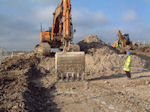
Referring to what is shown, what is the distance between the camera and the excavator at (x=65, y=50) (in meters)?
7.98

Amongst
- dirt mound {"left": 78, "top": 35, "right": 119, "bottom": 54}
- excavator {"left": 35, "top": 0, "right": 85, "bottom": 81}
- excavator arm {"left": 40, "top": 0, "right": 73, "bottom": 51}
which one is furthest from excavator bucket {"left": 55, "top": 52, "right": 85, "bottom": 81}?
dirt mound {"left": 78, "top": 35, "right": 119, "bottom": 54}

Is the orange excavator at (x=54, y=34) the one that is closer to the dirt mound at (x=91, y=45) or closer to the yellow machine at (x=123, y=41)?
the dirt mound at (x=91, y=45)

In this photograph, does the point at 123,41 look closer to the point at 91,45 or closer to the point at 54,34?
the point at 91,45

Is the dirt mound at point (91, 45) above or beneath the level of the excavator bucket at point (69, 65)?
above

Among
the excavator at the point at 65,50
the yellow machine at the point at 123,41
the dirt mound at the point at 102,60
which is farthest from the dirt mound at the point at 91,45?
the yellow machine at the point at 123,41

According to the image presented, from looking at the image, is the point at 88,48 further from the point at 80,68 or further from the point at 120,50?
the point at 80,68

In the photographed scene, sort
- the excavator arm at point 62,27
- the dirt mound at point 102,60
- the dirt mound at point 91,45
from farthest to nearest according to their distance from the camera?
the dirt mound at point 91,45
the dirt mound at point 102,60
the excavator arm at point 62,27

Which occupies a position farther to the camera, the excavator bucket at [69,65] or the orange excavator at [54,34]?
the orange excavator at [54,34]

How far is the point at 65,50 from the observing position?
31.1 ft

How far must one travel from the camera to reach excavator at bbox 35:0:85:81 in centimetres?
798

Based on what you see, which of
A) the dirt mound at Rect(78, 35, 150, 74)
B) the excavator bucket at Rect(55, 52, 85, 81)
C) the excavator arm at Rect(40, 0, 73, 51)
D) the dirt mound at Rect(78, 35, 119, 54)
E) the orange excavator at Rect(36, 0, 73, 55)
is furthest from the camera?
the dirt mound at Rect(78, 35, 119, 54)

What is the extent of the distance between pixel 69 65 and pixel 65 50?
1669mm

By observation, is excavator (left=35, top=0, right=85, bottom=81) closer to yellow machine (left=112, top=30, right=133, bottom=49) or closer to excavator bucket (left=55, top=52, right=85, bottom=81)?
excavator bucket (left=55, top=52, right=85, bottom=81)

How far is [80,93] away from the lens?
594 centimetres
